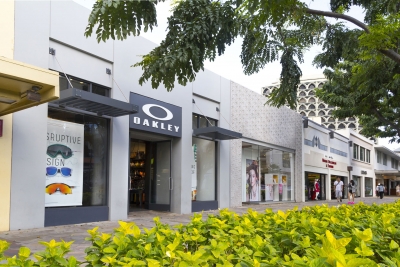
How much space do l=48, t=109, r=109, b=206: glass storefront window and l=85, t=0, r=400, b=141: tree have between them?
564cm

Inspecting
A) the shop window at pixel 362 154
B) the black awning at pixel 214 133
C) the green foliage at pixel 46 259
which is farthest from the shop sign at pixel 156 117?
the shop window at pixel 362 154

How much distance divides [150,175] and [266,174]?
27.7 ft

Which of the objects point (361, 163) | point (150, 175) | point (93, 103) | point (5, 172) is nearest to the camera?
point (5, 172)

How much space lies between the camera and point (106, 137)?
11.8 meters

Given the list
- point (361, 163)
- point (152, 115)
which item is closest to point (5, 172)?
point (152, 115)

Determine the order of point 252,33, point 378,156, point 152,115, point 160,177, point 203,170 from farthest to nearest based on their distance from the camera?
point 378,156 → point 203,170 → point 160,177 → point 152,115 → point 252,33

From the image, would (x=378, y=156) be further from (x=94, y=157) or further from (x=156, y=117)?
(x=94, y=157)

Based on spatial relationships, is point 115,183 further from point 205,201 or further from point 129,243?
point 129,243

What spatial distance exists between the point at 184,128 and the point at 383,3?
8.88 metres

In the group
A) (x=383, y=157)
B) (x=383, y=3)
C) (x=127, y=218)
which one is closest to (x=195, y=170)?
(x=127, y=218)

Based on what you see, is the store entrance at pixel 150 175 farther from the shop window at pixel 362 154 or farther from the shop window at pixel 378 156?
the shop window at pixel 378 156

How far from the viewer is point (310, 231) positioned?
310cm

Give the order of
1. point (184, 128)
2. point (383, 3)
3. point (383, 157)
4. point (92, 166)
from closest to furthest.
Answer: point (383, 3), point (92, 166), point (184, 128), point (383, 157)

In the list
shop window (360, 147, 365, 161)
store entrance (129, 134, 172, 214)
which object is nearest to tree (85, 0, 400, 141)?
store entrance (129, 134, 172, 214)
